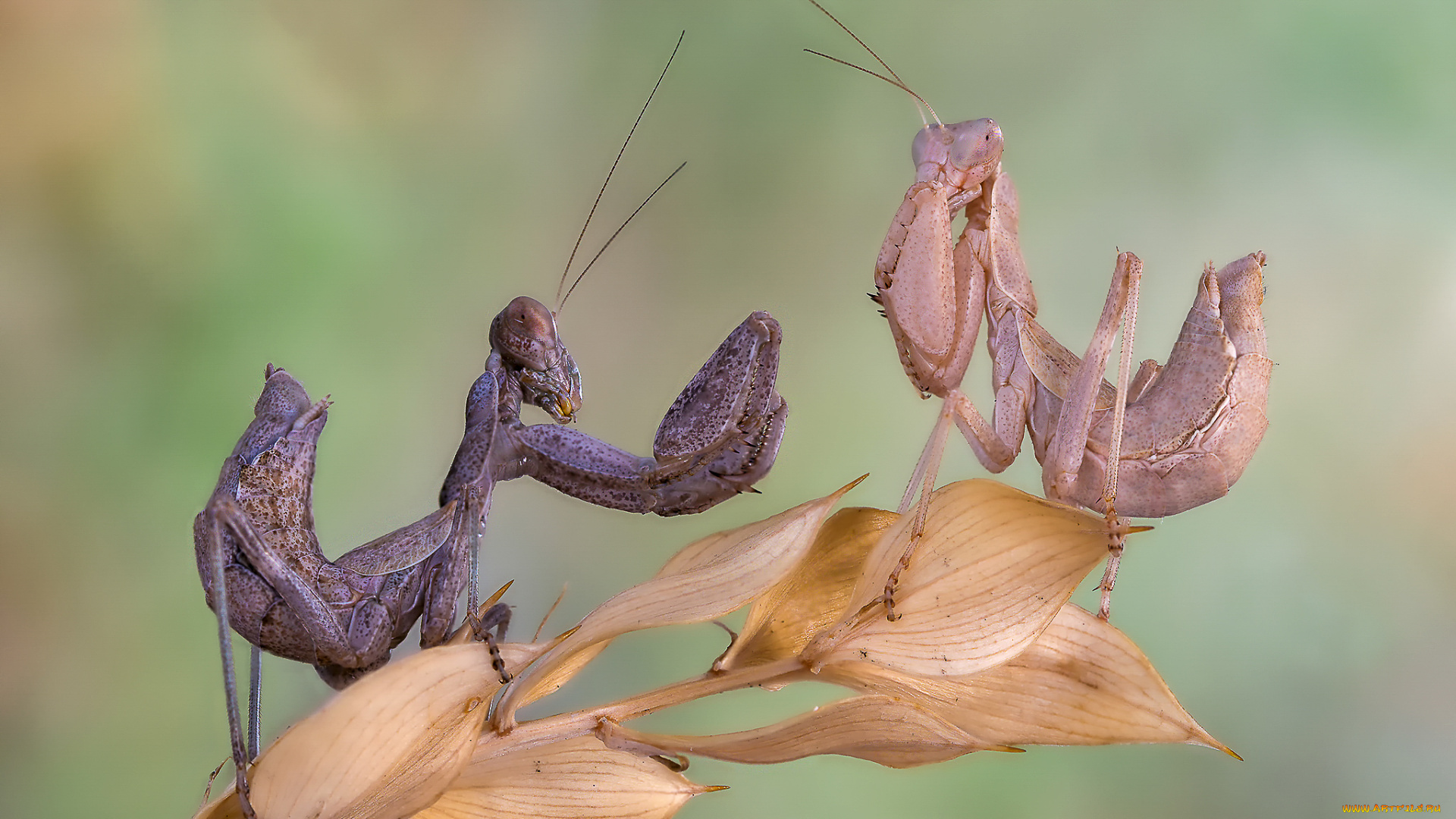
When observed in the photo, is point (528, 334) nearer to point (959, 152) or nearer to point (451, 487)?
point (451, 487)

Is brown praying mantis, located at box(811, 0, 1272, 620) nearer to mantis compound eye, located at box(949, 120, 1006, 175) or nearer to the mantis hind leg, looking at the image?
mantis compound eye, located at box(949, 120, 1006, 175)

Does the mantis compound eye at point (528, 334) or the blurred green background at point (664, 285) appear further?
the blurred green background at point (664, 285)

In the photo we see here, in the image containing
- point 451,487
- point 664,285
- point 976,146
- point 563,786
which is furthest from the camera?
point 664,285

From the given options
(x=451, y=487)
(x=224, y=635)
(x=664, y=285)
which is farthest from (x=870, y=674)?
(x=664, y=285)

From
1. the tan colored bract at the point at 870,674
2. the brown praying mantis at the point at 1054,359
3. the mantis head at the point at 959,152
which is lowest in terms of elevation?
the tan colored bract at the point at 870,674

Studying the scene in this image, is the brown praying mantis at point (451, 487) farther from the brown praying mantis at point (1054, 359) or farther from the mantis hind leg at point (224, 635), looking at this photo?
the brown praying mantis at point (1054, 359)

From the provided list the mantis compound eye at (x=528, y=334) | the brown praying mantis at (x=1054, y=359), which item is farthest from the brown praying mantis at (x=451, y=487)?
the brown praying mantis at (x=1054, y=359)

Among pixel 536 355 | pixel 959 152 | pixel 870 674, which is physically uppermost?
pixel 959 152

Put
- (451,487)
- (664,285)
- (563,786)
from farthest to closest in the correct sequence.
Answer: (664,285) < (451,487) < (563,786)
